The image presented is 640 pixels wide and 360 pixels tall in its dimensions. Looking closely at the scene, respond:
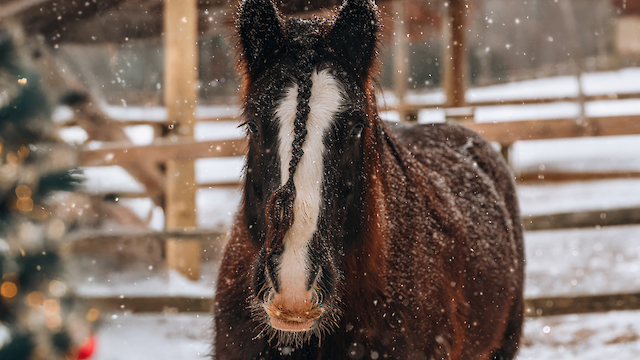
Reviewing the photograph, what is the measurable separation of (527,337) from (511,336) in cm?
131

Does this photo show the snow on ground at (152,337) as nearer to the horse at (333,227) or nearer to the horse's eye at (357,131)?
the horse at (333,227)

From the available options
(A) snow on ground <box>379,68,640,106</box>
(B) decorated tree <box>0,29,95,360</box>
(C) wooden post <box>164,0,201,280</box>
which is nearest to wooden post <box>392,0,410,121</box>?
(A) snow on ground <box>379,68,640,106</box>

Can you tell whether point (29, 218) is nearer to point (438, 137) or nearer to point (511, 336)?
point (438, 137)

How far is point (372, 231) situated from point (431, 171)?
857mm

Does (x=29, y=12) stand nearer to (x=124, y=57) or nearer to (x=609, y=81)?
(x=124, y=57)

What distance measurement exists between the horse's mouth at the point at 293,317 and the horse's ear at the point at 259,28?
875mm

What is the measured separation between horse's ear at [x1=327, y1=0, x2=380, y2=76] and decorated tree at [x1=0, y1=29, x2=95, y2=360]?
5.14 ft

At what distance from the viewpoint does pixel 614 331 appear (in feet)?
12.8

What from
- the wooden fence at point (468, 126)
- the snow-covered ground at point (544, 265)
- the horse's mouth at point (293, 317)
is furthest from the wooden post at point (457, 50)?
the horse's mouth at point (293, 317)

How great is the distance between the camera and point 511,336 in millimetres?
2852

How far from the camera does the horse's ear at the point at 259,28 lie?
5.14 ft

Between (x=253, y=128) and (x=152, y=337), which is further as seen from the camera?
(x=152, y=337)

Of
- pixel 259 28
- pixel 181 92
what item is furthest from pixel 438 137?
pixel 181 92

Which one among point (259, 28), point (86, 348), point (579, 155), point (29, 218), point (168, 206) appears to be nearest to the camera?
point (259, 28)
